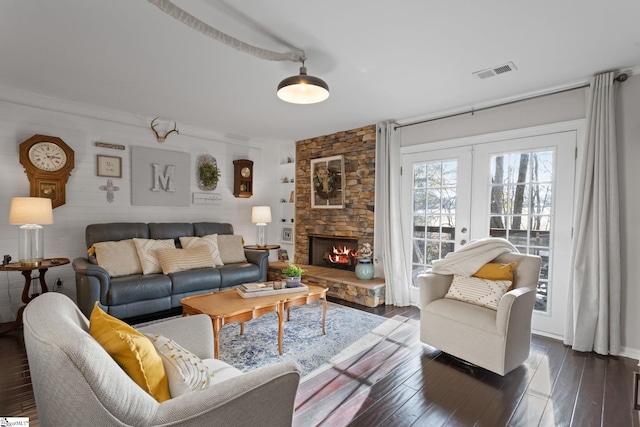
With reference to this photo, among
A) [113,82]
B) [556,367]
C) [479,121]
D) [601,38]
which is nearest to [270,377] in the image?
[556,367]

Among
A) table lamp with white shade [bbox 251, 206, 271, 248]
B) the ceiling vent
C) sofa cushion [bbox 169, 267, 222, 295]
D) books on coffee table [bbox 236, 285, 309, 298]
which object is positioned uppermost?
the ceiling vent

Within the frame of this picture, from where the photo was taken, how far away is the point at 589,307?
293 centimetres

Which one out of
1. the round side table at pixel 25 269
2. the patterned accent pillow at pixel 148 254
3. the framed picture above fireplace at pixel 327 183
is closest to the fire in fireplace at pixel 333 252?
the framed picture above fireplace at pixel 327 183

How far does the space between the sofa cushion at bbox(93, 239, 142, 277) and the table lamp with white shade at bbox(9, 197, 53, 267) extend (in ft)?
1.72

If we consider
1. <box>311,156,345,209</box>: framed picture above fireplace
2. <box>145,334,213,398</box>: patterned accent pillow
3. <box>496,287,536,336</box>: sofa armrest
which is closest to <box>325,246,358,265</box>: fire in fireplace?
<box>311,156,345,209</box>: framed picture above fireplace

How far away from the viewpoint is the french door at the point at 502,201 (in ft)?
10.6

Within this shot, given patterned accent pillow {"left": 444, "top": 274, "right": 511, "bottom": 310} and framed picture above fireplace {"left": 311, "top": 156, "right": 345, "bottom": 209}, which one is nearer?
patterned accent pillow {"left": 444, "top": 274, "right": 511, "bottom": 310}

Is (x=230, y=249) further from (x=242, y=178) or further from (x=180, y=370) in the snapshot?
(x=180, y=370)

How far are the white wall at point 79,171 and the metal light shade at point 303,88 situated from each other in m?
3.02

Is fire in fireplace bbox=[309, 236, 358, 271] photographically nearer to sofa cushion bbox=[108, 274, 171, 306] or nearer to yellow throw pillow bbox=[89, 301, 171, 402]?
sofa cushion bbox=[108, 274, 171, 306]

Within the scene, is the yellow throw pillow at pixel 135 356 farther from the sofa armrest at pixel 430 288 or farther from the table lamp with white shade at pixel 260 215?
the table lamp with white shade at pixel 260 215

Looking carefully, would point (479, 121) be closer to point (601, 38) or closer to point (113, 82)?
point (601, 38)

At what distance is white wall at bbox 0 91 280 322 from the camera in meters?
3.52

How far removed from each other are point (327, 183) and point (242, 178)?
1.44 meters
